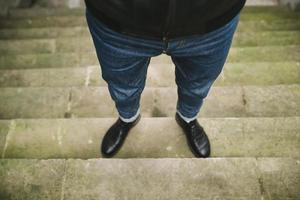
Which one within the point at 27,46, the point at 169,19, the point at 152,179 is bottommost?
the point at 27,46

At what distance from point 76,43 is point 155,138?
7.01 feet

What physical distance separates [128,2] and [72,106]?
4.95 feet

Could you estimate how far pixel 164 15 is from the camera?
1304 millimetres

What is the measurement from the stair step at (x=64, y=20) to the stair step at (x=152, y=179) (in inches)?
122

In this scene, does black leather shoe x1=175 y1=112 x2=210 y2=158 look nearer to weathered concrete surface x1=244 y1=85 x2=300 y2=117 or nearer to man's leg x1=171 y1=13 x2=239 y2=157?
man's leg x1=171 y1=13 x2=239 y2=157

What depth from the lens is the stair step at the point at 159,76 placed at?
2.96m

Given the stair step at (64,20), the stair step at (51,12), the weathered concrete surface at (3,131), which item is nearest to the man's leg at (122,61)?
the weathered concrete surface at (3,131)

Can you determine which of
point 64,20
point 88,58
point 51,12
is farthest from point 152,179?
point 51,12

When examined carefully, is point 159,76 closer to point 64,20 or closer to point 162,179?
point 162,179

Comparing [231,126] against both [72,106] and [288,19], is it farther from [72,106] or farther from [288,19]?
[288,19]

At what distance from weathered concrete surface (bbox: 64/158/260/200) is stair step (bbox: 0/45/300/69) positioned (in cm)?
160

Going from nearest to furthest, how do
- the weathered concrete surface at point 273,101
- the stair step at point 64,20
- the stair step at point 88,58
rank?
the weathered concrete surface at point 273,101
the stair step at point 88,58
the stair step at point 64,20

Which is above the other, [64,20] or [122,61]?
[122,61]

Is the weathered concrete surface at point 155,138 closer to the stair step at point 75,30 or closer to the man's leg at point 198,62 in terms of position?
the man's leg at point 198,62
